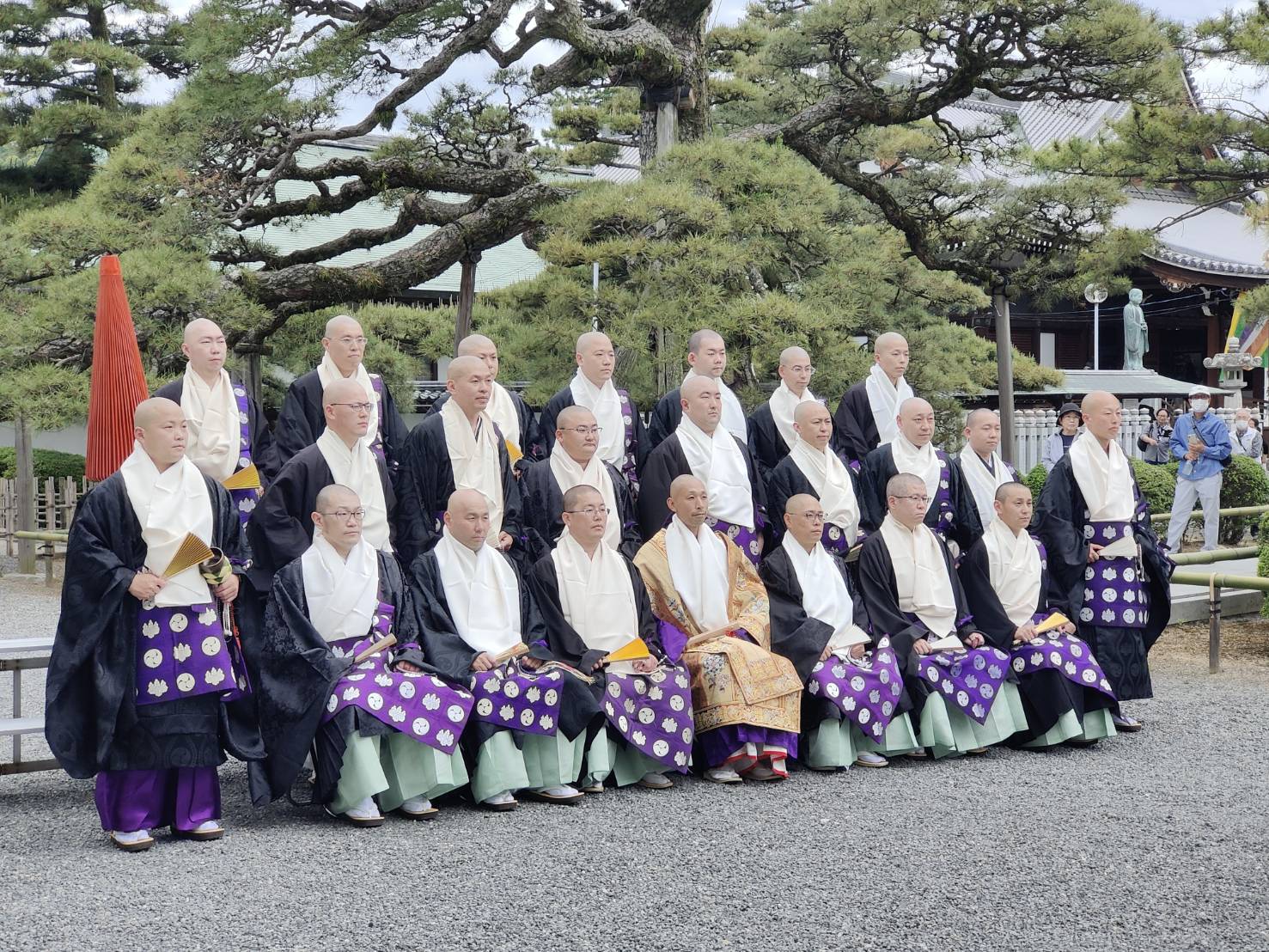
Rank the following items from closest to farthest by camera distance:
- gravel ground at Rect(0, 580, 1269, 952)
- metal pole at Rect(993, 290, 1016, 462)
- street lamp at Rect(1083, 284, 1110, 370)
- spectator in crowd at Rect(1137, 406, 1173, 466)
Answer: gravel ground at Rect(0, 580, 1269, 952) → metal pole at Rect(993, 290, 1016, 462) → spectator in crowd at Rect(1137, 406, 1173, 466) → street lamp at Rect(1083, 284, 1110, 370)

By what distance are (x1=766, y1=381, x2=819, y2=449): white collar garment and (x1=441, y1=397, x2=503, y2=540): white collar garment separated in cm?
166

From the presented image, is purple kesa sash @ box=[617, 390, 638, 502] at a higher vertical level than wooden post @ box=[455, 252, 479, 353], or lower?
lower

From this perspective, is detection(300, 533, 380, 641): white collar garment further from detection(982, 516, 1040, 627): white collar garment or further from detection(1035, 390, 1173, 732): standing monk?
detection(1035, 390, 1173, 732): standing monk

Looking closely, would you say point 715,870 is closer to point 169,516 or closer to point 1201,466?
point 169,516

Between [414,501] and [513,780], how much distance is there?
1.42 m

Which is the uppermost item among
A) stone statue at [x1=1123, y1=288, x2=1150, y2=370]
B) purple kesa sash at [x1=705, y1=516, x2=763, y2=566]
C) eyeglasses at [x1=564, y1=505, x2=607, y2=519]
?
stone statue at [x1=1123, y1=288, x2=1150, y2=370]

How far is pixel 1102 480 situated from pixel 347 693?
3.79 m

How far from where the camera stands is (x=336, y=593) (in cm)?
488

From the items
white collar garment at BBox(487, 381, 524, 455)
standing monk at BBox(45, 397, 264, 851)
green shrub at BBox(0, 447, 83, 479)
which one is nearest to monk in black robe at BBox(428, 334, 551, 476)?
white collar garment at BBox(487, 381, 524, 455)

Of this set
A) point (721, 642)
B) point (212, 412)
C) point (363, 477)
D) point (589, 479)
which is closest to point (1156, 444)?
point (589, 479)

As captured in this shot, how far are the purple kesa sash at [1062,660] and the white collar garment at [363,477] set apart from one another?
2862 mm

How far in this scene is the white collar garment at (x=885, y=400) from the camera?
6984 millimetres

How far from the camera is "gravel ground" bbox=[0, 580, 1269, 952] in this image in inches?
140

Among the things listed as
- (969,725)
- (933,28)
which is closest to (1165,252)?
(933,28)
